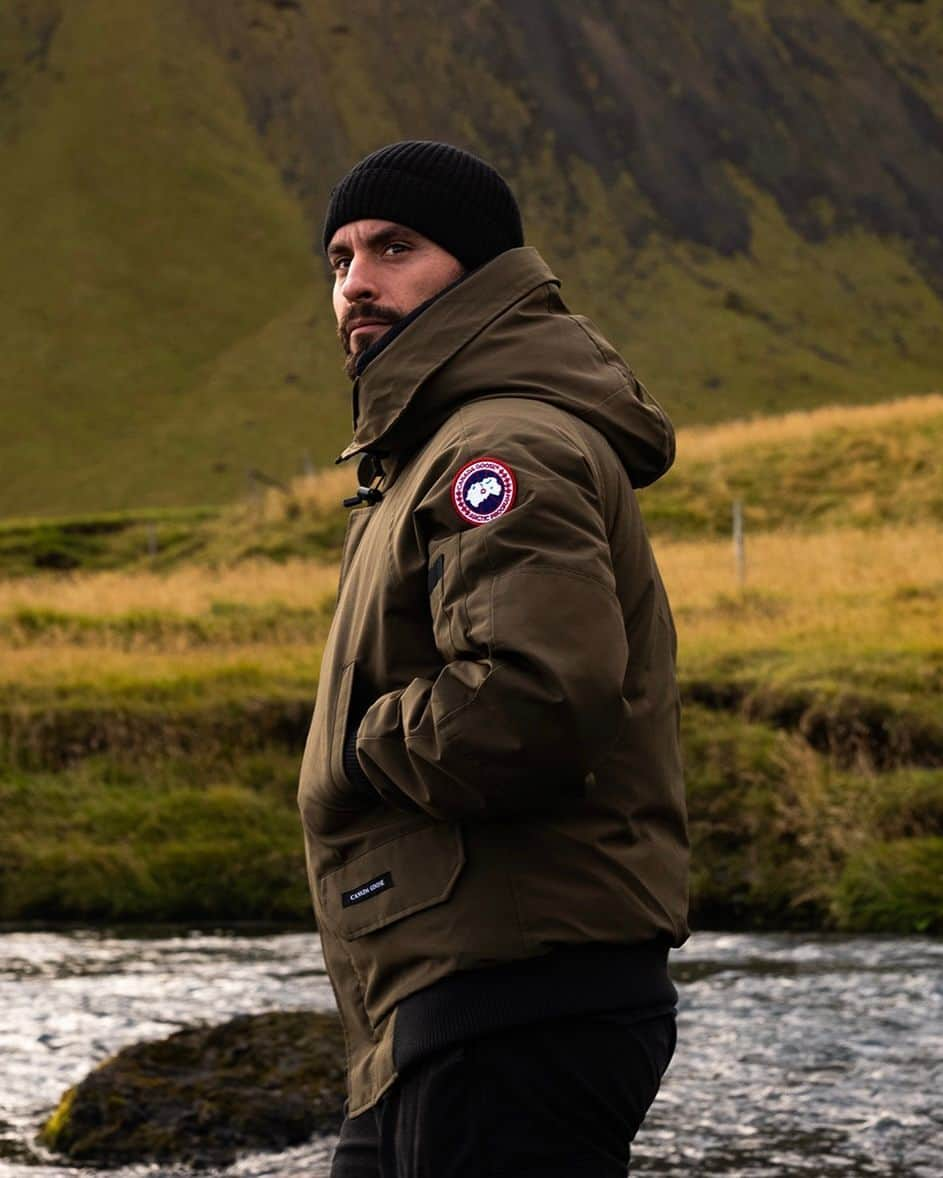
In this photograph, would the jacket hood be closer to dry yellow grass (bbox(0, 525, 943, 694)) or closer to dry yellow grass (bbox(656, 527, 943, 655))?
dry yellow grass (bbox(0, 525, 943, 694))

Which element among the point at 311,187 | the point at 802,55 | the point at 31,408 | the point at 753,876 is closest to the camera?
the point at 753,876

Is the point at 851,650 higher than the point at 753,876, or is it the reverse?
the point at 851,650

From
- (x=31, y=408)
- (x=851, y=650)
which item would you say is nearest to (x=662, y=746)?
(x=851, y=650)

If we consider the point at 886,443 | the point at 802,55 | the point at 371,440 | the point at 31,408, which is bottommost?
the point at 371,440

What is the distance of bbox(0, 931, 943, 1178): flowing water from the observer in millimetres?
6699

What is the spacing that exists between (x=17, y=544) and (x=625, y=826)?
37147 mm

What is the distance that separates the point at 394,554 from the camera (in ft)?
9.83

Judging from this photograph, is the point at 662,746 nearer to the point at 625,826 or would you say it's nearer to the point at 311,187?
the point at 625,826

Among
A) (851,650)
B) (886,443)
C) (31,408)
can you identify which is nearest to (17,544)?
(886,443)

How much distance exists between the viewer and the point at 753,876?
12367mm

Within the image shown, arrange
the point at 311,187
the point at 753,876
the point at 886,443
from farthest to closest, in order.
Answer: the point at 311,187 < the point at 886,443 < the point at 753,876

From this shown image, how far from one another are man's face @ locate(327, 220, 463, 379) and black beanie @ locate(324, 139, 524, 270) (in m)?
0.02

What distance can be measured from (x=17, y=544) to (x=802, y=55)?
122689mm

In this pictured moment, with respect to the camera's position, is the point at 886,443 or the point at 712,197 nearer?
the point at 886,443
